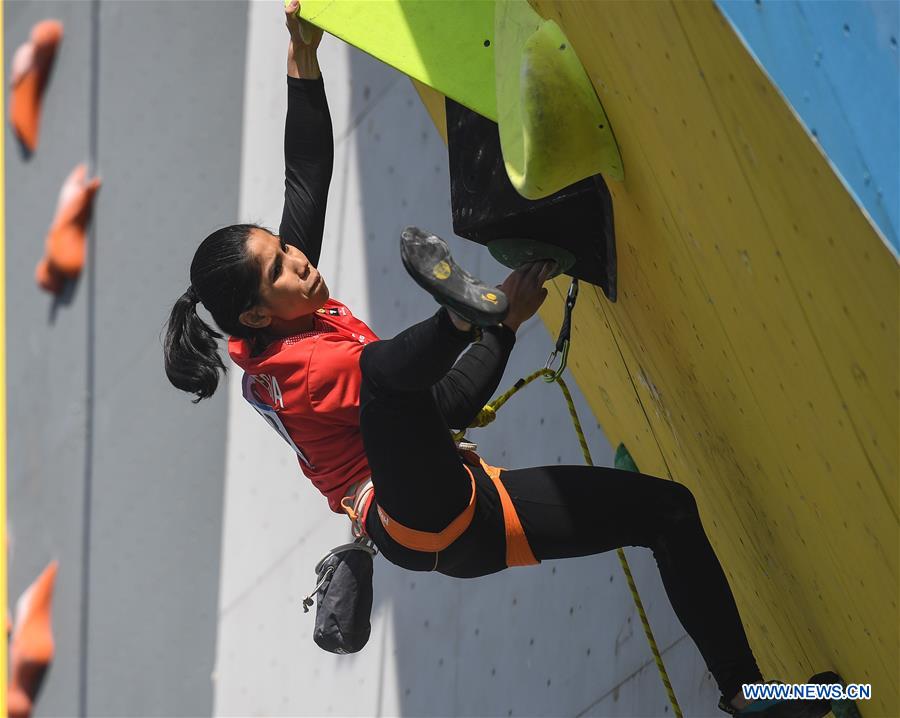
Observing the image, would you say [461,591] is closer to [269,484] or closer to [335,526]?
[335,526]

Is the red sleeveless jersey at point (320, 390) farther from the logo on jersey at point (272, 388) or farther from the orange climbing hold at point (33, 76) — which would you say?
the orange climbing hold at point (33, 76)

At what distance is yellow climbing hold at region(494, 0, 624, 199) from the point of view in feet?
4.25

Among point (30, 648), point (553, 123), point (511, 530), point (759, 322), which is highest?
point (553, 123)

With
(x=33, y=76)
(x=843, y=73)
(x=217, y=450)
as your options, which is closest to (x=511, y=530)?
(x=843, y=73)

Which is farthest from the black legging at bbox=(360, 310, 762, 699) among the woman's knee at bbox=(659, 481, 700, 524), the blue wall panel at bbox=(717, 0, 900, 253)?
the blue wall panel at bbox=(717, 0, 900, 253)

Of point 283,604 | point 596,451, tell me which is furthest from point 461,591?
point 283,604

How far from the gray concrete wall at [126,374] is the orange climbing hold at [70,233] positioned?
0.20ft

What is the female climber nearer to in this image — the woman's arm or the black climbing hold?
the black climbing hold

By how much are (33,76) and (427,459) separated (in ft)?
13.8

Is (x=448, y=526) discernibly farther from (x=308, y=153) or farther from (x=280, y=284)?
(x=308, y=153)

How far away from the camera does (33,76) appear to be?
5.12 meters

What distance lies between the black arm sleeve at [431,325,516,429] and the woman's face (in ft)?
0.64

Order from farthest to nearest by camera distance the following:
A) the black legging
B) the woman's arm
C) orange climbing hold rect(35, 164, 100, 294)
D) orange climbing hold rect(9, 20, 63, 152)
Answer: orange climbing hold rect(9, 20, 63, 152)
orange climbing hold rect(35, 164, 100, 294)
the woman's arm
the black legging

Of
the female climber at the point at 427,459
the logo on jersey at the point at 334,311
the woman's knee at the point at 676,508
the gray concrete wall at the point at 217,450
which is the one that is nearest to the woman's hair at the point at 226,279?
the female climber at the point at 427,459
